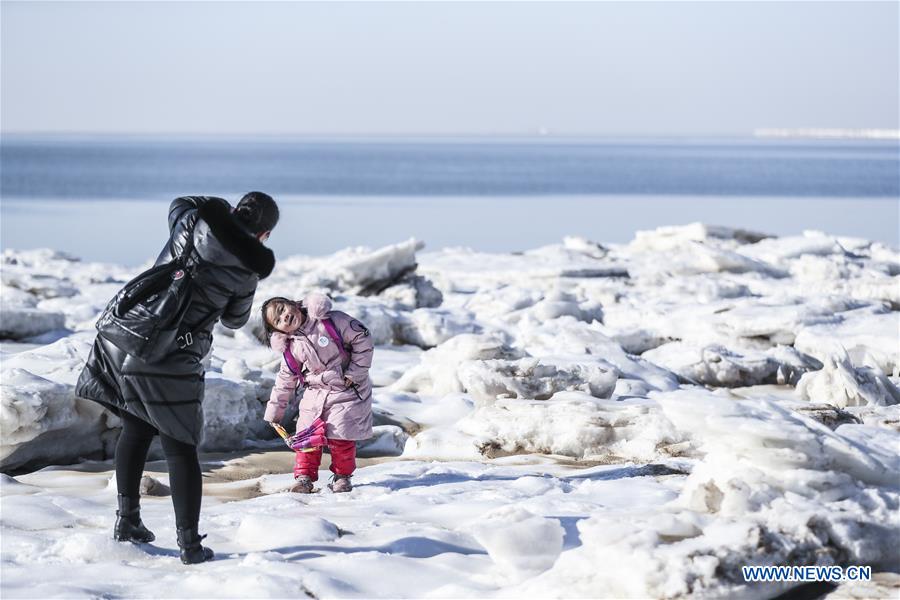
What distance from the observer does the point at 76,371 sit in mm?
7133

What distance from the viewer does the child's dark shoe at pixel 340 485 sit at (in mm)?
5914

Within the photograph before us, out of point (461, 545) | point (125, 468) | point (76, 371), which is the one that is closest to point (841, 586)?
point (461, 545)

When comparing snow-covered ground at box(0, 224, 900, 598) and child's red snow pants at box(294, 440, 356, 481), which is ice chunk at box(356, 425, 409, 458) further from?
child's red snow pants at box(294, 440, 356, 481)

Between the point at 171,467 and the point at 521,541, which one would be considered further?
the point at 171,467

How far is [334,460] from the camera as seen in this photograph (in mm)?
6035

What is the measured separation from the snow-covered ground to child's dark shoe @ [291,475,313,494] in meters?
0.14

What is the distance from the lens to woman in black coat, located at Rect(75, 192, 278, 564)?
4480 mm

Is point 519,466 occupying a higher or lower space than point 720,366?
higher

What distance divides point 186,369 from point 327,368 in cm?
157

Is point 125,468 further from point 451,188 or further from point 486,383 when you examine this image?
point 451,188

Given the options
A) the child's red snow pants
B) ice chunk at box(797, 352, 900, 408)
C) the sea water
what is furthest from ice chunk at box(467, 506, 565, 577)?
the sea water

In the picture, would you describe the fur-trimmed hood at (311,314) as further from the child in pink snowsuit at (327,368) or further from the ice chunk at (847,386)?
the ice chunk at (847,386)

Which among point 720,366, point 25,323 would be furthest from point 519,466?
point 25,323

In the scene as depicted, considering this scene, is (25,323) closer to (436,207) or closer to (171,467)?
(171,467)
